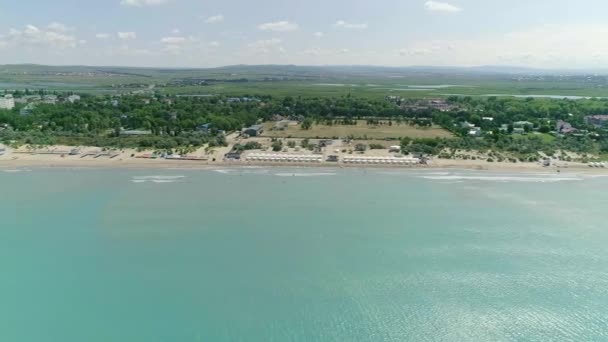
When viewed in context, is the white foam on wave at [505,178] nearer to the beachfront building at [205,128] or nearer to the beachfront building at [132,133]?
the beachfront building at [205,128]

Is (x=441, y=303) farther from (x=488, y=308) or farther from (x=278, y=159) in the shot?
(x=278, y=159)

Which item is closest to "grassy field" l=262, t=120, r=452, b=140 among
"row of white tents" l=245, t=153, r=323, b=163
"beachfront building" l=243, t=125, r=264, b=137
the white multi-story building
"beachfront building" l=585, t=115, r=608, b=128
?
"beachfront building" l=243, t=125, r=264, b=137

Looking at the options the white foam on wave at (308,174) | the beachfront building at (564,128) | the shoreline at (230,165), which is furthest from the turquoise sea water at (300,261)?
the beachfront building at (564,128)

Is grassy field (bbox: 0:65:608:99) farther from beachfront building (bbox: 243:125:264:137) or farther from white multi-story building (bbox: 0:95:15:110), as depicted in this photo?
beachfront building (bbox: 243:125:264:137)

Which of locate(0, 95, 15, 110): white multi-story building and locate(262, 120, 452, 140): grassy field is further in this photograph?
locate(0, 95, 15, 110): white multi-story building

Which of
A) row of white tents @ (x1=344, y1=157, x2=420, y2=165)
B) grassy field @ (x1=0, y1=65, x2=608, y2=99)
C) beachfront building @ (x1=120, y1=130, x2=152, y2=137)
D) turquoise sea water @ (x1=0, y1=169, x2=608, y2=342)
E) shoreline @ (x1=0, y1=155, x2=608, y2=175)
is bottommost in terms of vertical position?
turquoise sea water @ (x1=0, y1=169, x2=608, y2=342)
